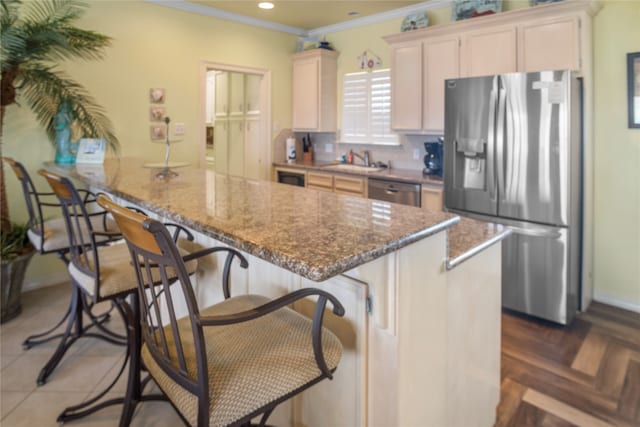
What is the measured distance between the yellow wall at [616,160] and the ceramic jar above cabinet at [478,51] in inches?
6.2

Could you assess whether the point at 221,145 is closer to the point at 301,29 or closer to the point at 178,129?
the point at 178,129

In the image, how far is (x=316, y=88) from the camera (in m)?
4.91

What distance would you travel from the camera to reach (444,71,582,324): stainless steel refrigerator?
2729 millimetres

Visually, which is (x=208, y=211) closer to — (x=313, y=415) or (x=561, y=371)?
(x=313, y=415)

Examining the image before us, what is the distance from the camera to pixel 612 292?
320cm

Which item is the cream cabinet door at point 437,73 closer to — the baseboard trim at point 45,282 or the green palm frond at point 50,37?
the green palm frond at point 50,37

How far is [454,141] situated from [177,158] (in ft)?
9.20

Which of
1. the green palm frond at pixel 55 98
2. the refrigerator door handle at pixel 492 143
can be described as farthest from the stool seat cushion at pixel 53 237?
the refrigerator door handle at pixel 492 143

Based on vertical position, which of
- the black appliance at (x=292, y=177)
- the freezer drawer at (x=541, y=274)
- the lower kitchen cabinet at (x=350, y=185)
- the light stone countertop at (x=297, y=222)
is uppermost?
the black appliance at (x=292, y=177)

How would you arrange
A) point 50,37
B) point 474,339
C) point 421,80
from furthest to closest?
point 421,80
point 50,37
point 474,339

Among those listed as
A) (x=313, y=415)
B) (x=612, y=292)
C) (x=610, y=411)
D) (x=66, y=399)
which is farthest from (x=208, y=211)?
(x=612, y=292)

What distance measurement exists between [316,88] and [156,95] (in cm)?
181

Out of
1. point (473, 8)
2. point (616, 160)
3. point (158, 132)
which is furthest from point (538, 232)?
point (158, 132)

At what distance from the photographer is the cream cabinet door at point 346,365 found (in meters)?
1.22
